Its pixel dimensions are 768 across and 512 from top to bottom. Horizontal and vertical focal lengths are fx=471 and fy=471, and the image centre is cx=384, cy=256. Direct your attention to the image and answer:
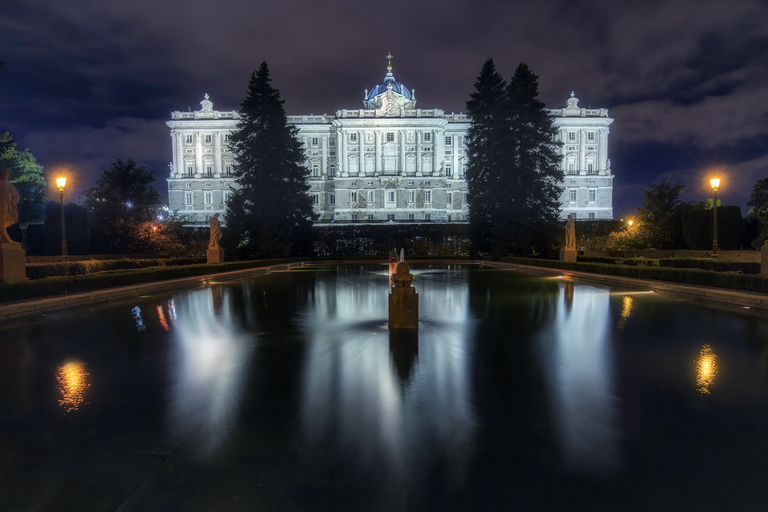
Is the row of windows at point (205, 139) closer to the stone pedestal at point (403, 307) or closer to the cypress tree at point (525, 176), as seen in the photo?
the cypress tree at point (525, 176)

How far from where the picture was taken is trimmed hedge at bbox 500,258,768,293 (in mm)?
13531

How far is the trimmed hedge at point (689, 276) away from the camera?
1353 cm

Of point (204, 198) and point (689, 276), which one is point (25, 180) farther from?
point (689, 276)

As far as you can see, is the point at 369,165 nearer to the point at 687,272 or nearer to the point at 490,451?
the point at 687,272

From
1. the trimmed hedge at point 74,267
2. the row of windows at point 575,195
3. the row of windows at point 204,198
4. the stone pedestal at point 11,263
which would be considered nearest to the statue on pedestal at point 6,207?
the stone pedestal at point 11,263

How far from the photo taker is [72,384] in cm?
569

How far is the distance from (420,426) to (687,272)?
1550cm

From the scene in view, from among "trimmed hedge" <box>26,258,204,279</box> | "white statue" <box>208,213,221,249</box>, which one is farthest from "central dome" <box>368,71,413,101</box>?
"trimmed hedge" <box>26,258,204,279</box>

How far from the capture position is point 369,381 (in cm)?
559

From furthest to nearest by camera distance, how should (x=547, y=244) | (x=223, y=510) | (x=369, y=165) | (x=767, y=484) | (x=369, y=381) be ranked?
(x=369, y=165)
(x=547, y=244)
(x=369, y=381)
(x=767, y=484)
(x=223, y=510)

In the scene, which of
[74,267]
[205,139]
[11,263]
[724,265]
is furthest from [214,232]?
[205,139]

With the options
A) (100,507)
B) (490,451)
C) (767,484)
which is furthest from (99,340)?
(767,484)

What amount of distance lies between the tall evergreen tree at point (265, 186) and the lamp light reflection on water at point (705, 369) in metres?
31.2

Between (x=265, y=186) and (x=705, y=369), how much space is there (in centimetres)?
3428
